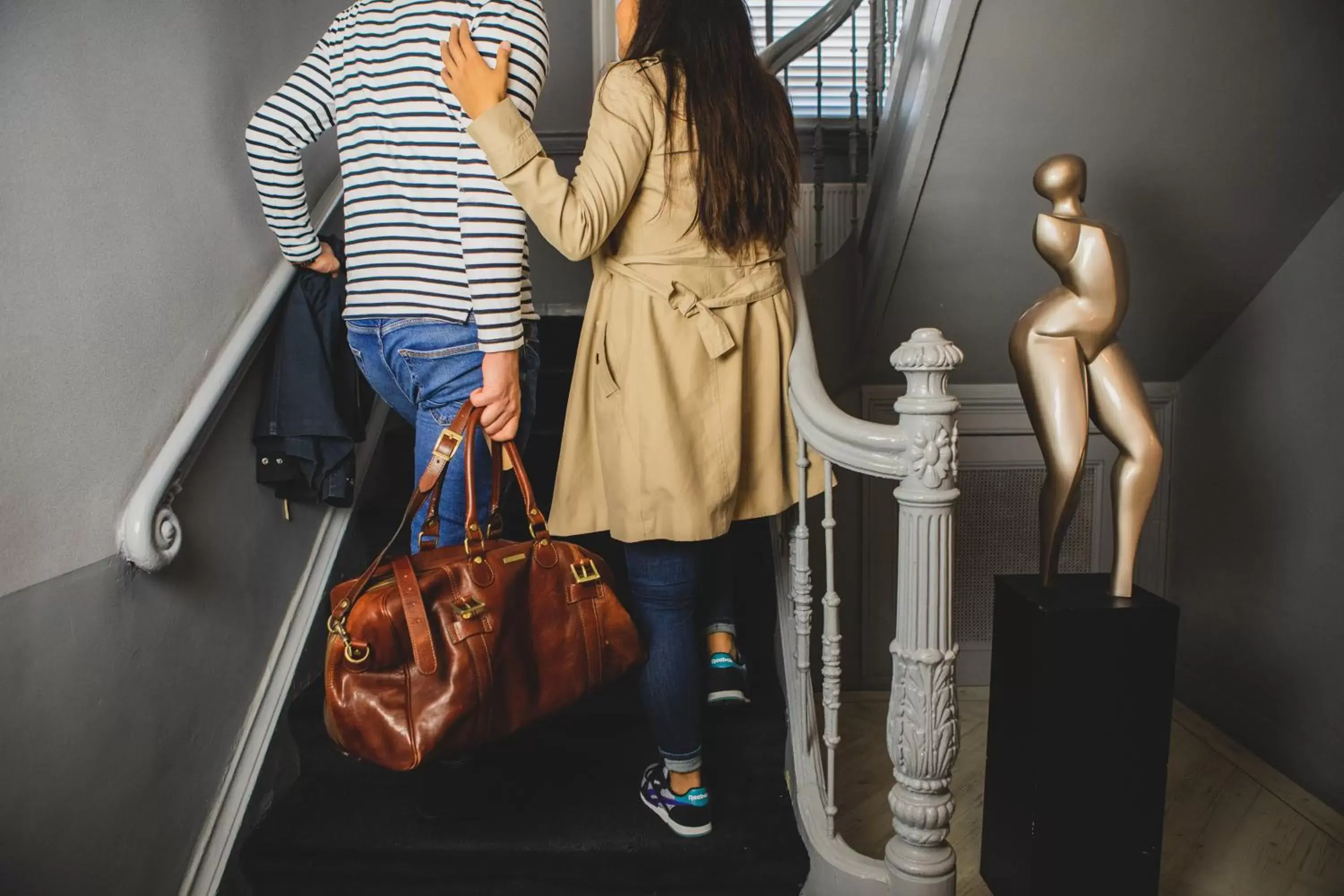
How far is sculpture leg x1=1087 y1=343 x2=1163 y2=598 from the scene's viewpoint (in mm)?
1411

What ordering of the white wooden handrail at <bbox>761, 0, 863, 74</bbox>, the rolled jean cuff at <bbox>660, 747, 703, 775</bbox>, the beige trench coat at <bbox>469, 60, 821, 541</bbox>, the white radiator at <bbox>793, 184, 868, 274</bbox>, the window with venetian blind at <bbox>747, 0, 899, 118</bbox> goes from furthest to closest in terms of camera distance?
the window with venetian blind at <bbox>747, 0, 899, 118</bbox>
the white radiator at <bbox>793, 184, 868, 274</bbox>
the white wooden handrail at <bbox>761, 0, 863, 74</bbox>
the rolled jean cuff at <bbox>660, 747, 703, 775</bbox>
the beige trench coat at <bbox>469, 60, 821, 541</bbox>

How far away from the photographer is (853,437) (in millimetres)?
1208

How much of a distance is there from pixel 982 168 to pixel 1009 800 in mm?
1334

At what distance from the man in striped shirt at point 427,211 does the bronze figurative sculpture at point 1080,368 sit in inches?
33.4

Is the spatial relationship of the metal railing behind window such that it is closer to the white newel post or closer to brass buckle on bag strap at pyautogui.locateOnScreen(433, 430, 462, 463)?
the white newel post

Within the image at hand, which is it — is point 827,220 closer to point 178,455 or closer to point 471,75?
point 471,75

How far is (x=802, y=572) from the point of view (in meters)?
1.44

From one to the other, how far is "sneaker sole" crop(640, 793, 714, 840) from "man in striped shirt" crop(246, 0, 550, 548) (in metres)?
0.59

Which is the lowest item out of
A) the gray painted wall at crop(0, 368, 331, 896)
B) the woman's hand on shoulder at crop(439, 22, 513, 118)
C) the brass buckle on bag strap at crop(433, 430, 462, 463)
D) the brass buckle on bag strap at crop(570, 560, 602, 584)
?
the gray painted wall at crop(0, 368, 331, 896)

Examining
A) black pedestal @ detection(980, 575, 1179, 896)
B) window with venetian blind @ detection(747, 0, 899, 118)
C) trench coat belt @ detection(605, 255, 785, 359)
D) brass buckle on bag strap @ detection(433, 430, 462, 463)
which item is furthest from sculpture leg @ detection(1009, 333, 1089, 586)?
window with venetian blind @ detection(747, 0, 899, 118)

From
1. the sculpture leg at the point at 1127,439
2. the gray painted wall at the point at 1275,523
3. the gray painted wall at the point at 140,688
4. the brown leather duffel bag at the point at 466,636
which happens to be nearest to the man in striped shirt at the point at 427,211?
the brown leather duffel bag at the point at 466,636

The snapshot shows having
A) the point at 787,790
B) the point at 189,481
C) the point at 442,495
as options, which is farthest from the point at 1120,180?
the point at 189,481

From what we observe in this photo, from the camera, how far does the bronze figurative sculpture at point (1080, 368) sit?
4.52 ft

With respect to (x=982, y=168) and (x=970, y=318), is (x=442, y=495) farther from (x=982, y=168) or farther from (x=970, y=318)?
(x=970, y=318)
